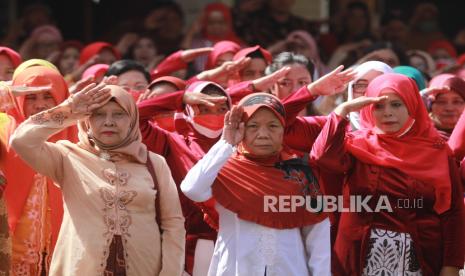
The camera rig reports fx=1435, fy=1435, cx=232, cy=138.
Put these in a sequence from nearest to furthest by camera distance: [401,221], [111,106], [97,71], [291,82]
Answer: [111,106] < [401,221] < [291,82] < [97,71]

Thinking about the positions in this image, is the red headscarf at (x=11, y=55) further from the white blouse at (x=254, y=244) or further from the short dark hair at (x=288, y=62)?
the white blouse at (x=254, y=244)

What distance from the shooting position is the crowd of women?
7266mm

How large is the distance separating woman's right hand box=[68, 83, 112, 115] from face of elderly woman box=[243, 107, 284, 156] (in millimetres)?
805

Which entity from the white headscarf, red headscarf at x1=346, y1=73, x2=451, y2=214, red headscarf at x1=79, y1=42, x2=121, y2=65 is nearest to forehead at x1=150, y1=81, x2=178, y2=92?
the white headscarf

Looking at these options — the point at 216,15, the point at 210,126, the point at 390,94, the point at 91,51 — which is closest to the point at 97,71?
the point at 91,51

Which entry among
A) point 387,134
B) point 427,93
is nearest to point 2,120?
point 387,134

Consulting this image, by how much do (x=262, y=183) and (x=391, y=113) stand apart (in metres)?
1.01

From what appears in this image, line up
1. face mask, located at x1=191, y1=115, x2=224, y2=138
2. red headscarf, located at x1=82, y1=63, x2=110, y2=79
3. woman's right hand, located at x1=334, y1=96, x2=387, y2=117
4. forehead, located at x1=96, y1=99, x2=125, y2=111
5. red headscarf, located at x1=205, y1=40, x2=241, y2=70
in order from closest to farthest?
forehead, located at x1=96, y1=99, x2=125, y2=111
woman's right hand, located at x1=334, y1=96, x2=387, y2=117
face mask, located at x1=191, y1=115, x2=224, y2=138
red headscarf, located at x1=82, y1=63, x2=110, y2=79
red headscarf, located at x1=205, y1=40, x2=241, y2=70

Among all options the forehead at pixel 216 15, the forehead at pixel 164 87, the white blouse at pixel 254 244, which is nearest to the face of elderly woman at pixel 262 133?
the white blouse at pixel 254 244

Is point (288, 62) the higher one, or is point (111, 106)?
point (111, 106)

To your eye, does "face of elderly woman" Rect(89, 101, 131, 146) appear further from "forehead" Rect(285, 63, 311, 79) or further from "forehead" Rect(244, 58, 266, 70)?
"forehead" Rect(244, 58, 266, 70)

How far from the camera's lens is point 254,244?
7484 millimetres

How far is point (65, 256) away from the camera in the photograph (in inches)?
283

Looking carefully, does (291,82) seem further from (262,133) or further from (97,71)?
(262,133)
